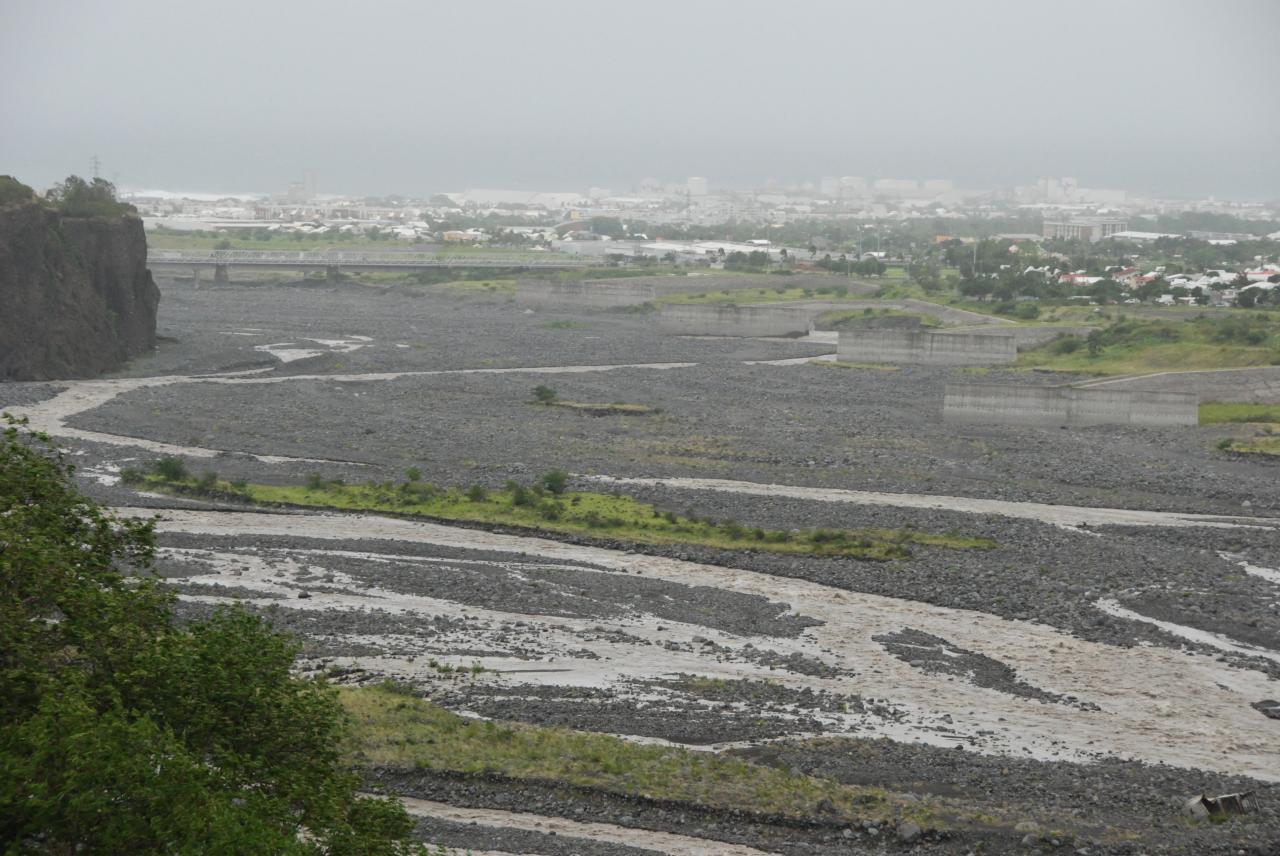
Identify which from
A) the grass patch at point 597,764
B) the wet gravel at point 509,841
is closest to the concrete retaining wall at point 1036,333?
the grass patch at point 597,764

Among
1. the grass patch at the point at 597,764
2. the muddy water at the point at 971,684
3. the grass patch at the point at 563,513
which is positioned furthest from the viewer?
the grass patch at the point at 563,513

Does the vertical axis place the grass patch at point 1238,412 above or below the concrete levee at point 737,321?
below

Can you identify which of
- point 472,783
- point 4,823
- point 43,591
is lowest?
point 472,783

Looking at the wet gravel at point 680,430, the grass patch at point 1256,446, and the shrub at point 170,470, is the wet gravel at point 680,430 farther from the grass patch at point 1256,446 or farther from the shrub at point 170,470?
the shrub at point 170,470

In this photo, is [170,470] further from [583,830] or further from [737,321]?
[737,321]

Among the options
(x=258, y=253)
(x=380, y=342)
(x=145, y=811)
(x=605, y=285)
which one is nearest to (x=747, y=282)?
(x=605, y=285)

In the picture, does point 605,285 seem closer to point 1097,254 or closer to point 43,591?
point 1097,254

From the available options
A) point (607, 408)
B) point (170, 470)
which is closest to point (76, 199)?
point (607, 408)

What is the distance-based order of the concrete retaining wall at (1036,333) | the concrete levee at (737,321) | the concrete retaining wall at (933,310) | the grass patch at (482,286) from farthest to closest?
the grass patch at (482,286), the concrete levee at (737,321), the concrete retaining wall at (933,310), the concrete retaining wall at (1036,333)

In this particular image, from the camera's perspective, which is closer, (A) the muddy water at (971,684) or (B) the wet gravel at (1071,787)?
(B) the wet gravel at (1071,787)
